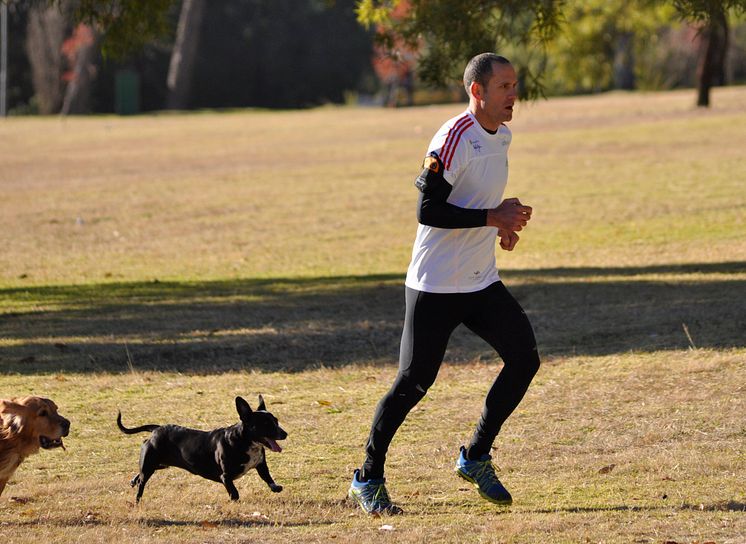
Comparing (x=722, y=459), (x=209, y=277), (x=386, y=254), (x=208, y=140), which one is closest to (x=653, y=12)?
(x=208, y=140)

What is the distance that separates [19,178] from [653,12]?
54.4 feet

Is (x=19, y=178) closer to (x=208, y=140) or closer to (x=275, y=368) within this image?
(x=208, y=140)

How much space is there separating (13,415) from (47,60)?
59.3m

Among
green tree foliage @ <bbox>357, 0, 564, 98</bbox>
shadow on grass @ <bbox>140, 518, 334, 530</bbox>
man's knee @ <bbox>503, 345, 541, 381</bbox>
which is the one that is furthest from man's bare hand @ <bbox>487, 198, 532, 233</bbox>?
green tree foliage @ <bbox>357, 0, 564, 98</bbox>

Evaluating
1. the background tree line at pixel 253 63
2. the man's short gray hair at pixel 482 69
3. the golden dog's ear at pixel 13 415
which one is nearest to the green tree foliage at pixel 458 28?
the man's short gray hair at pixel 482 69

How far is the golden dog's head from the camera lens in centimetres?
606

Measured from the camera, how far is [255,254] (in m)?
18.2

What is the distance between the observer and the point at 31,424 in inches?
241

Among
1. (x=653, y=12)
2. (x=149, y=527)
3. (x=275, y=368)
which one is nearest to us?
(x=149, y=527)

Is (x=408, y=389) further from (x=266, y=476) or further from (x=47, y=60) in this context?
(x=47, y=60)

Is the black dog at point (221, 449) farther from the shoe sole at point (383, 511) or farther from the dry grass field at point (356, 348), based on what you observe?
the shoe sole at point (383, 511)

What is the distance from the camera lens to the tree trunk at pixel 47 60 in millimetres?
60938

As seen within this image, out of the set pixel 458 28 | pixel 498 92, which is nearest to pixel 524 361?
pixel 498 92

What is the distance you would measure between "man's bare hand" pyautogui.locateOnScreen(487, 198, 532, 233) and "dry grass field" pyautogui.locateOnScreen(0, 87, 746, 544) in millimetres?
1440
